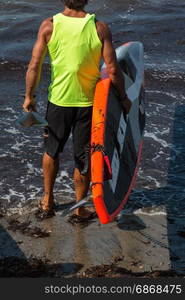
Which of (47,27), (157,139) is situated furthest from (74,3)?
(157,139)

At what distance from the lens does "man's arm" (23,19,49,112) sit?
175 inches

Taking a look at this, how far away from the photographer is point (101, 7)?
13.9 m

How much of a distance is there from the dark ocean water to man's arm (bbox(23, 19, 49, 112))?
130cm

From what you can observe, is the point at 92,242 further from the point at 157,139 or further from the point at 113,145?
the point at 157,139

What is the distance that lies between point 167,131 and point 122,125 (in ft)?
7.54

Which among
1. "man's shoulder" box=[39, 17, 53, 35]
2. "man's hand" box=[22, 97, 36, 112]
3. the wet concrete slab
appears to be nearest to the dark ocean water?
the wet concrete slab

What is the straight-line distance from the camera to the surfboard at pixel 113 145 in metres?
4.50

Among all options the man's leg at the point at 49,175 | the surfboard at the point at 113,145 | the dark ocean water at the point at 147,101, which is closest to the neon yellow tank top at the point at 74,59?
the surfboard at the point at 113,145

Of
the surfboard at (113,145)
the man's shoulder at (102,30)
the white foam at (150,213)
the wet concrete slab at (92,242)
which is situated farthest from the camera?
the white foam at (150,213)

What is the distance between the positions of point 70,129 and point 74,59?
664mm

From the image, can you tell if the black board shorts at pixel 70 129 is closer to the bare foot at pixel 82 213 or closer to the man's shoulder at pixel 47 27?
the bare foot at pixel 82 213

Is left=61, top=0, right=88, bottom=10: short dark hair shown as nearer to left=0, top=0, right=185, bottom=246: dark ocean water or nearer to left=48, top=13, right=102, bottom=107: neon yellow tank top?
left=48, top=13, right=102, bottom=107: neon yellow tank top

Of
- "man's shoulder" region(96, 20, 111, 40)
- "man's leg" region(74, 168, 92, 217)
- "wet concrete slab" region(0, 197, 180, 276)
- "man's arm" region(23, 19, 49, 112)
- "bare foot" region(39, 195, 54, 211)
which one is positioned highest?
"man's shoulder" region(96, 20, 111, 40)

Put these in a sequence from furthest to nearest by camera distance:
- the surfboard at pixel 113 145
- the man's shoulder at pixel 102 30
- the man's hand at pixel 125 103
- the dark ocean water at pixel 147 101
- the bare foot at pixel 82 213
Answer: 1. the dark ocean water at pixel 147 101
2. the bare foot at pixel 82 213
3. the man's hand at pixel 125 103
4. the surfboard at pixel 113 145
5. the man's shoulder at pixel 102 30
